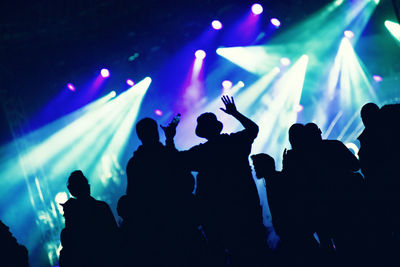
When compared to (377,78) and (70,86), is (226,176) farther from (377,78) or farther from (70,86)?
(377,78)

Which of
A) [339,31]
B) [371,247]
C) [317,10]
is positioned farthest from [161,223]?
[339,31]

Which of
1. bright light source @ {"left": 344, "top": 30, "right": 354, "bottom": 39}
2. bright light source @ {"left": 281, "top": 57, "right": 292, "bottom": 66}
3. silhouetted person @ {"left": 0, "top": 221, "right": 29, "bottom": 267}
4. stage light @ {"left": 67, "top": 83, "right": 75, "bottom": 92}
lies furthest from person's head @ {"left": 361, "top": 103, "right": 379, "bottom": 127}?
stage light @ {"left": 67, "top": 83, "right": 75, "bottom": 92}

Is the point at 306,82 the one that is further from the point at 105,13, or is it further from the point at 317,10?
the point at 105,13

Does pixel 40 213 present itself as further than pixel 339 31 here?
No

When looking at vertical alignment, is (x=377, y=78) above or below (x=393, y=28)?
below

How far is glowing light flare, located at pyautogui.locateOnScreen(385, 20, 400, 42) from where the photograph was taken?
9.30 meters

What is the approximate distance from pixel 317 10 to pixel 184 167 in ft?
27.7

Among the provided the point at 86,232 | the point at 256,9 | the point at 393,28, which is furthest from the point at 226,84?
the point at 86,232

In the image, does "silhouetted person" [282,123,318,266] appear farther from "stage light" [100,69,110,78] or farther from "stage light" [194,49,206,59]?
"stage light" [100,69,110,78]

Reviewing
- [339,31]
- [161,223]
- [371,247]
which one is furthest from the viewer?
[339,31]

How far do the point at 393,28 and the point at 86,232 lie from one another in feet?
33.4

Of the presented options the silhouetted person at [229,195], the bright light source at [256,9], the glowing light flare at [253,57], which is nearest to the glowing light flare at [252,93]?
the glowing light flare at [253,57]

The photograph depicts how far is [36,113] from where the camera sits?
395 inches

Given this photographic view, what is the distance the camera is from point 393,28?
939 centimetres
